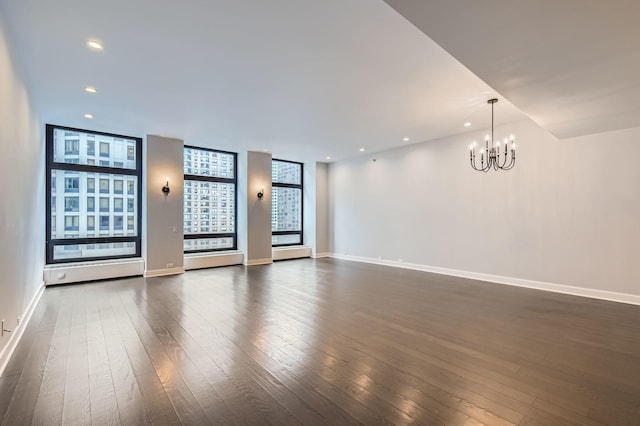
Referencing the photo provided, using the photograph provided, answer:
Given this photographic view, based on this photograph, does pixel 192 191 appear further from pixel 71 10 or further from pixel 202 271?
pixel 71 10

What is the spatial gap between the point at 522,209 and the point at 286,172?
655cm

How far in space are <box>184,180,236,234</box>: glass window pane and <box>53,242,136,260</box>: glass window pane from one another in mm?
1329

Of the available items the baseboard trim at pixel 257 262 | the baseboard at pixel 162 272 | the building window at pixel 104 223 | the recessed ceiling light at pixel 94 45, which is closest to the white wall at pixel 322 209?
the baseboard trim at pixel 257 262

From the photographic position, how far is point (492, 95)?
428 cm

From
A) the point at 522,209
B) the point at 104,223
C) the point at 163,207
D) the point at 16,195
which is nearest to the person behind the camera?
the point at 16,195

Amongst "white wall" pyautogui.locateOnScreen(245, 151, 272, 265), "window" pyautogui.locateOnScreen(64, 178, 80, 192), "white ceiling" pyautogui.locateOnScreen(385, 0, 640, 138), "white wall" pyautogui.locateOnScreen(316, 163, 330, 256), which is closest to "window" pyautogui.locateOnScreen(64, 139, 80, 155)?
"window" pyautogui.locateOnScreen(64, 178, 80, 192)

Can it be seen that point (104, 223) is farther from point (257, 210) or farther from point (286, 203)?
point (286, 203)

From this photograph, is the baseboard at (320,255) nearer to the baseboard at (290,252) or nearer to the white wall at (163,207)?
the baseboard at (290,252)

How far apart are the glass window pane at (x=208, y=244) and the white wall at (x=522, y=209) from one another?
3976 millimetres

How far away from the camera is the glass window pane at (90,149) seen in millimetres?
5961

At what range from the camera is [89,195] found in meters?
6.25

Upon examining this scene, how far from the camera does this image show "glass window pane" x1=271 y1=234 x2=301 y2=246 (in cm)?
935

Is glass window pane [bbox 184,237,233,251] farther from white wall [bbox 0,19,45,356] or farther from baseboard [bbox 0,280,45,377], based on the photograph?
baseboard [bbox 0,280,45,377]

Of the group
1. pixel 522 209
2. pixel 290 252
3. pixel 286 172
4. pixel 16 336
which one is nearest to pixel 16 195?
pixel 16 336
